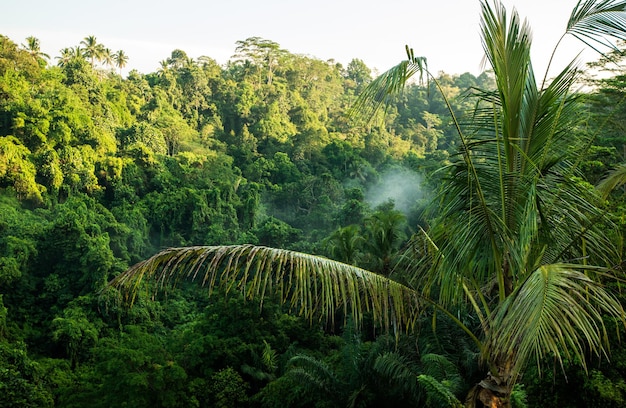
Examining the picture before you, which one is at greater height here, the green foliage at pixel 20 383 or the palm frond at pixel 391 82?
the palm frond at pixel 391 82

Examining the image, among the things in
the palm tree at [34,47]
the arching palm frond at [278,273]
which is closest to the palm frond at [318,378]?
the arching palm frond at [278,273]

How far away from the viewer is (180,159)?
104 feet

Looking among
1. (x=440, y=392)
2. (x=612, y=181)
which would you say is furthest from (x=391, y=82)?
(x=440, y=392)

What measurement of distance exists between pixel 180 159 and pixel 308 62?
807 inches

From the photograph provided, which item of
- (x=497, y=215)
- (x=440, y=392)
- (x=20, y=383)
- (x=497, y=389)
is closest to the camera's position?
(x=497, y=389)

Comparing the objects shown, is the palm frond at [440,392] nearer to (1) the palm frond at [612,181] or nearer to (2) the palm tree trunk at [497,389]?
(2) the palm tree trunk at [497,389]

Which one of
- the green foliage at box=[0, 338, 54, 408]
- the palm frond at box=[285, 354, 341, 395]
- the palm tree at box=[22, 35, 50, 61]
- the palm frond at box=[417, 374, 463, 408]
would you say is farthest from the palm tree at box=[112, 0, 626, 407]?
the palm tree at box=[22, 35, 50, 61]

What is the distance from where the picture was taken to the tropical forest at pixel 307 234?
3361 millimetres

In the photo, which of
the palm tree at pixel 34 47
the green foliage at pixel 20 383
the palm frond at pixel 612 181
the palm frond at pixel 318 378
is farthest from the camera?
the palm tree at pixel 34 47

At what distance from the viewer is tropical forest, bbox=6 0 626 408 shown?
3.36m

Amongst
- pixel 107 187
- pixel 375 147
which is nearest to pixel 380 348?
pixel 107 187

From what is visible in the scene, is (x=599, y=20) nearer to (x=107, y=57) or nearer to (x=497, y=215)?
(x=497, y=215)

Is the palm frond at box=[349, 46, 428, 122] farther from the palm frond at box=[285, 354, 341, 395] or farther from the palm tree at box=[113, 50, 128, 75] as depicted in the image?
the palm tree at box=[113, 50, 128, 75]

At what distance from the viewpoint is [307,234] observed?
30.5 metres
